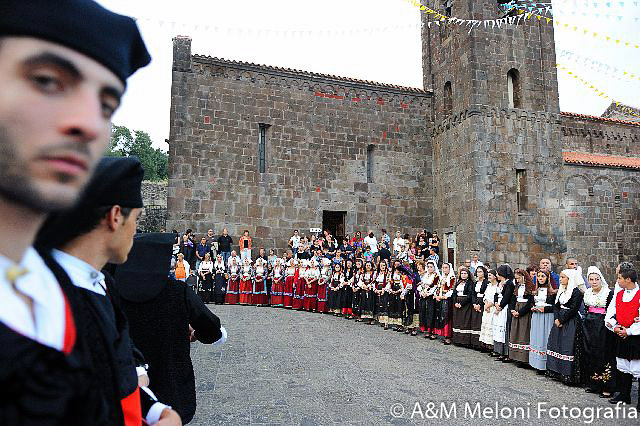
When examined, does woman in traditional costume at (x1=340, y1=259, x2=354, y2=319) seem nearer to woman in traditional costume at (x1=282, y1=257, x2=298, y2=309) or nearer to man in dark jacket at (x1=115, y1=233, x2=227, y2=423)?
woman in traditional costume at (x1=282, y1=257, x2=298, y2=309)

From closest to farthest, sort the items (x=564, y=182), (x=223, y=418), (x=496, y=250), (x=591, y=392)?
(x=223, y=418) < (x=591, y=392) < (x=496, y=250) < (x=564, y=182)

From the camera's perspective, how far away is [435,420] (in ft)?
15.0

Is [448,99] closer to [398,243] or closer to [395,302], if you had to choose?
[398,243]

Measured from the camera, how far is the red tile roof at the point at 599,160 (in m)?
17.1

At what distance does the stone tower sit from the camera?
51.8 feet

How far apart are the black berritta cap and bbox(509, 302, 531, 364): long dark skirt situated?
306 inches

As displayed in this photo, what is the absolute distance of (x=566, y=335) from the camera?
6.58m

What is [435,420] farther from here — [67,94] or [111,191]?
[67,94]

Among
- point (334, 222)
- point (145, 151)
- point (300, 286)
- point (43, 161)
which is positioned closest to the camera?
point (43, 161)

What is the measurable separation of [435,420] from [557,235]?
13.7 meters

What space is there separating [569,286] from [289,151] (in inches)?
481

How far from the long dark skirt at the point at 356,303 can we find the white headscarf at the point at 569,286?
5923 millimetres

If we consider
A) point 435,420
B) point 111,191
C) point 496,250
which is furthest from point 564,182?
point 111,191

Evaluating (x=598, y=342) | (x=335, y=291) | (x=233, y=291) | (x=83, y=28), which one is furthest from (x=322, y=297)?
(x=83, y=28)
